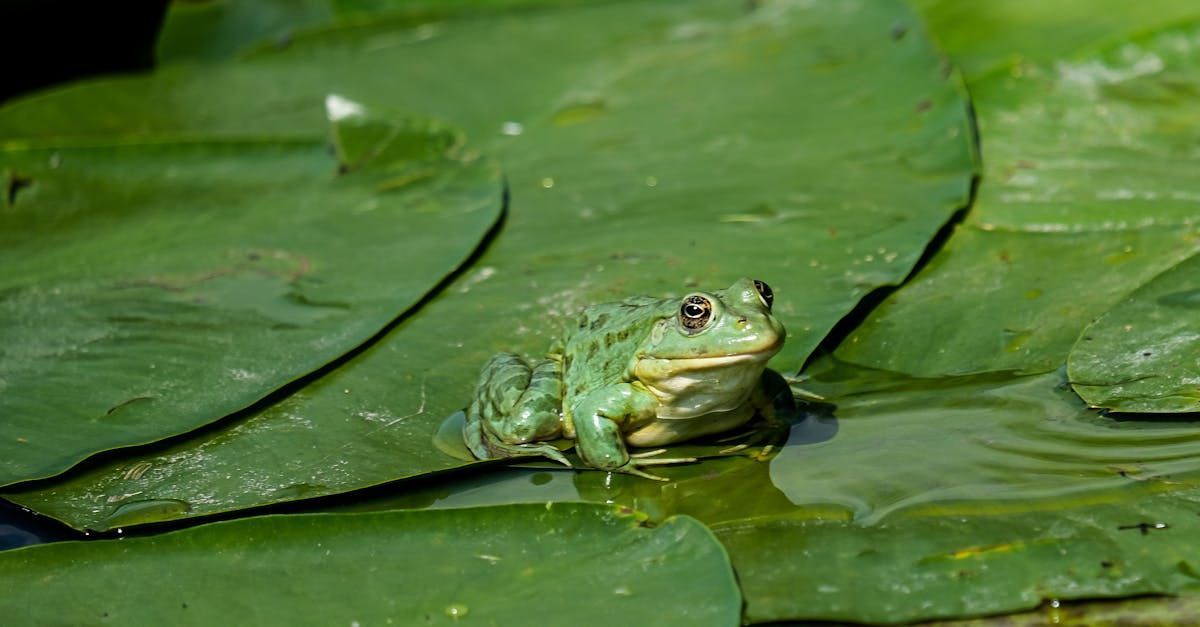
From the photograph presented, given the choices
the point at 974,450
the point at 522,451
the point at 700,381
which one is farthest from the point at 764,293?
the point at 522,451

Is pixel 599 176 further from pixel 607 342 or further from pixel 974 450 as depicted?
pixel 974 450

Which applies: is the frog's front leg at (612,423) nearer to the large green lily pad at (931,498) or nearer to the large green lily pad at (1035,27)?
the large green lily pad at (931,498)

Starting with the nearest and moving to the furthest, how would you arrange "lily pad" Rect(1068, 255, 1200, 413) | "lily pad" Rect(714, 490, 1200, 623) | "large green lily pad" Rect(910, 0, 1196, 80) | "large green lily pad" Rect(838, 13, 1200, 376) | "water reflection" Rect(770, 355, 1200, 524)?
"lily pad" Rect(714, 490, 1200, 623)
"water reflection" Rect(770, 355, 1200, 524)
"lily pad" Rect(1068, 255, 1200, 413)
"large green lily pad" Rect(838, 13, 1200, 376)
"large green lily pad" Rect(910, 0, 1196, 80)

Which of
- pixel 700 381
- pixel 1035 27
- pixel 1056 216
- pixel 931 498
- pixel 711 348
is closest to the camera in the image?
pixel 931 498

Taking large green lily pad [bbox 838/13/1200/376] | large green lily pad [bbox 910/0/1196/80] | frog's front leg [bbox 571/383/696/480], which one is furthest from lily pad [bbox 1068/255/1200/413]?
large green lily pad [bbox 910/0/1196/80]

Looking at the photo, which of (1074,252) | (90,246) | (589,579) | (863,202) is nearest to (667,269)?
(863,202)

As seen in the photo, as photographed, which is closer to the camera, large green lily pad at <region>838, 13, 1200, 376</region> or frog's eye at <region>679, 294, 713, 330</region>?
frog's eye at <region>679, 294, 713, 330</region>

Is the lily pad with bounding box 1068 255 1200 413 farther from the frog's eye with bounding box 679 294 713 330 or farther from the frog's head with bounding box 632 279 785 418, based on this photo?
the frog's eye with bounding box 679 294 713 330
